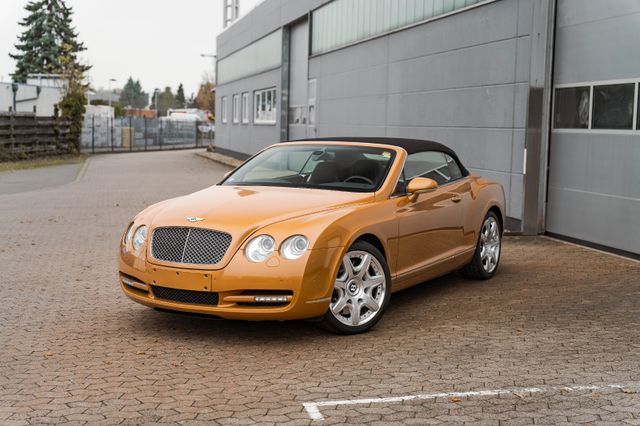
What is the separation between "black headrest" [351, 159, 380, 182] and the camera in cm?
724

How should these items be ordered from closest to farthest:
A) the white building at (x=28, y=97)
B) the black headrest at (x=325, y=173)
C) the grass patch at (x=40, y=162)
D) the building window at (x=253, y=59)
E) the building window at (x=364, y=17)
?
1. the black headrest at (x=325, y=173)
2. the building window at (x=364, y=17)
3. the grass patch at (x=40, y=162)
4. the building window at (x=253, y=59)
5. the white building at (x=28, y=97)

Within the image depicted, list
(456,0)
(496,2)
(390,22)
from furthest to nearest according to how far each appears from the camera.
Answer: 1. (390,22)
2. (456,0)
3. (496,2)

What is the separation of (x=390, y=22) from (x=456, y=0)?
3.67 m

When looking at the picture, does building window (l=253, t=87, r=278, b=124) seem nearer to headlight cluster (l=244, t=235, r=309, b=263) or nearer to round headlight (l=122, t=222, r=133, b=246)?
round headlight (l=122, t=222, r=133, b=246)

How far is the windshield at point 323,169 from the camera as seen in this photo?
23.6 feet

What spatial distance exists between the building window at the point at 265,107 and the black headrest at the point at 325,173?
2387 cm

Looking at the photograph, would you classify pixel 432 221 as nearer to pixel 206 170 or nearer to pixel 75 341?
pixel 75 341

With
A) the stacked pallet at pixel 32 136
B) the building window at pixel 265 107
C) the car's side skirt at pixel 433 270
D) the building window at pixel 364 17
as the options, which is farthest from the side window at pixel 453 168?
the stacked pallet at pixel 32 136

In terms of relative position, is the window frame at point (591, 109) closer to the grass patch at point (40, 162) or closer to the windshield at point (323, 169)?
the windshield at point (323, 169)

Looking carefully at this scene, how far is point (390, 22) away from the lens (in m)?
19.1

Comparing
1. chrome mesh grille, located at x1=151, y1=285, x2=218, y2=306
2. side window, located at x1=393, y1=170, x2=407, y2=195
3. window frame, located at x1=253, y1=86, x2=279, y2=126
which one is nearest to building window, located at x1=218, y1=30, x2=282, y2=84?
window frame, located at x1=253, y1=86, x2=279, y2=126

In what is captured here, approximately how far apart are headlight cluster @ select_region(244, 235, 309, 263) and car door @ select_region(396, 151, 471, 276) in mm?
1239

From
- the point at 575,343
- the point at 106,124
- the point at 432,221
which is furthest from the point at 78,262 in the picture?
the point at 106,124

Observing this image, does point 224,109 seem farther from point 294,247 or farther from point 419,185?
point 294,247
